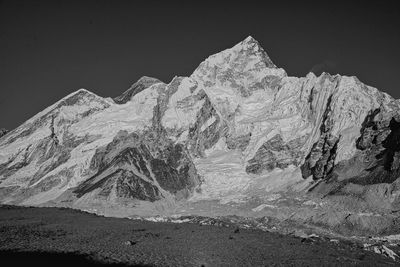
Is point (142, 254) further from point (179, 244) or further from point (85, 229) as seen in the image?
point (85, 229)

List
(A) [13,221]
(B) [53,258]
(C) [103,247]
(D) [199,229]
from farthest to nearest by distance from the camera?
(A) [13,221] → (D) [199,229] → (C) [103,247] → (B) [53,258]

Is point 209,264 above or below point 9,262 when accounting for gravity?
below

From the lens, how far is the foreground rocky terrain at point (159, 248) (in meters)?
39.2

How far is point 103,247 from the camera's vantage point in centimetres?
4388

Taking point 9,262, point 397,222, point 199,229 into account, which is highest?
point 9,262

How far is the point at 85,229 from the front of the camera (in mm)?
55000

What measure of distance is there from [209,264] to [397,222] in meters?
162

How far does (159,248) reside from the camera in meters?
43.7

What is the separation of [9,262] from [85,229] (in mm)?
18557

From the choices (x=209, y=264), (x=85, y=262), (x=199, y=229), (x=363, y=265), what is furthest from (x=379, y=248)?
(x=85, y=262)

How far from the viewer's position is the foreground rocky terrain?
39.2 metres

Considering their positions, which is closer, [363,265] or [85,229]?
[363,265]

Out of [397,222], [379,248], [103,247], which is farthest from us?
[397,222]

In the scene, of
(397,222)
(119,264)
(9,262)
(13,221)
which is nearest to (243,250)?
(119,264)
